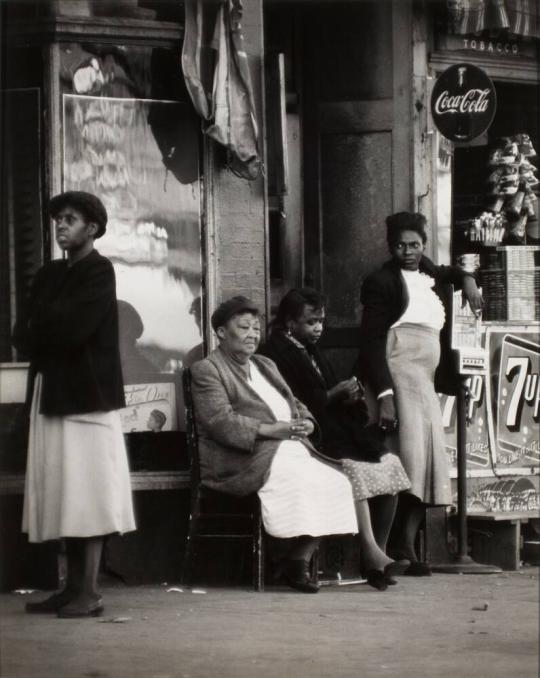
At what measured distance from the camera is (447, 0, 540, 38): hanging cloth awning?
11.1 metres

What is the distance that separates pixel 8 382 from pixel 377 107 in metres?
3.17

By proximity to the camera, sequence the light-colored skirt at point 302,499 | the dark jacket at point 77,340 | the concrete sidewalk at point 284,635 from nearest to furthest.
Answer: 1. the concrete sidewalk at point 284,635
2. the dark jacket at point 77,340
3. the light-colored skirt at point 302,499

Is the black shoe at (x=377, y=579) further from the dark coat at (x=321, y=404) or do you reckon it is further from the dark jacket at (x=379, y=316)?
the dark jacket at (x=379, y=316)

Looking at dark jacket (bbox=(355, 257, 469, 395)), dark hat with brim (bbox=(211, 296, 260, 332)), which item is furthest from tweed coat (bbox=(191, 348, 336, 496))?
dark jacket (bbox=(355, 257, 469, 395))

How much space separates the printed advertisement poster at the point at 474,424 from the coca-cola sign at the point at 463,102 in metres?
1.57

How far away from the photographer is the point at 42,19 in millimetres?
9531

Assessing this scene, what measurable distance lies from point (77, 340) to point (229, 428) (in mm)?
1533

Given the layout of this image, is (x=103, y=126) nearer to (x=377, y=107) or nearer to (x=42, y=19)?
(x=42, y=19)

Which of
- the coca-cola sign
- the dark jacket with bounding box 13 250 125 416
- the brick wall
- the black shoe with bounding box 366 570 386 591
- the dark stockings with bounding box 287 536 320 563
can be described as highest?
the coca-cola sign

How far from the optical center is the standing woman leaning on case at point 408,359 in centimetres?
1032

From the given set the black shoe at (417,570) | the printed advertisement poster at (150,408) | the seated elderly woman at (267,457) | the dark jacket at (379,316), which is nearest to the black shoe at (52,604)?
the seated elderly woman at (267,457)

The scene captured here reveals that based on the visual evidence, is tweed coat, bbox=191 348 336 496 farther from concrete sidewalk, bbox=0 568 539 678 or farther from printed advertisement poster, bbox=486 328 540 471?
printed advertisement poster, bbox=486 328 540 471

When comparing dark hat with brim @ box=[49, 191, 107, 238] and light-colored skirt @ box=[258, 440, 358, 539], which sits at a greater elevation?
dark hat with brim @ box=[49, 191, 107, 238]

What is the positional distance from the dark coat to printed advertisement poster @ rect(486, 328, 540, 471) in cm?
154
